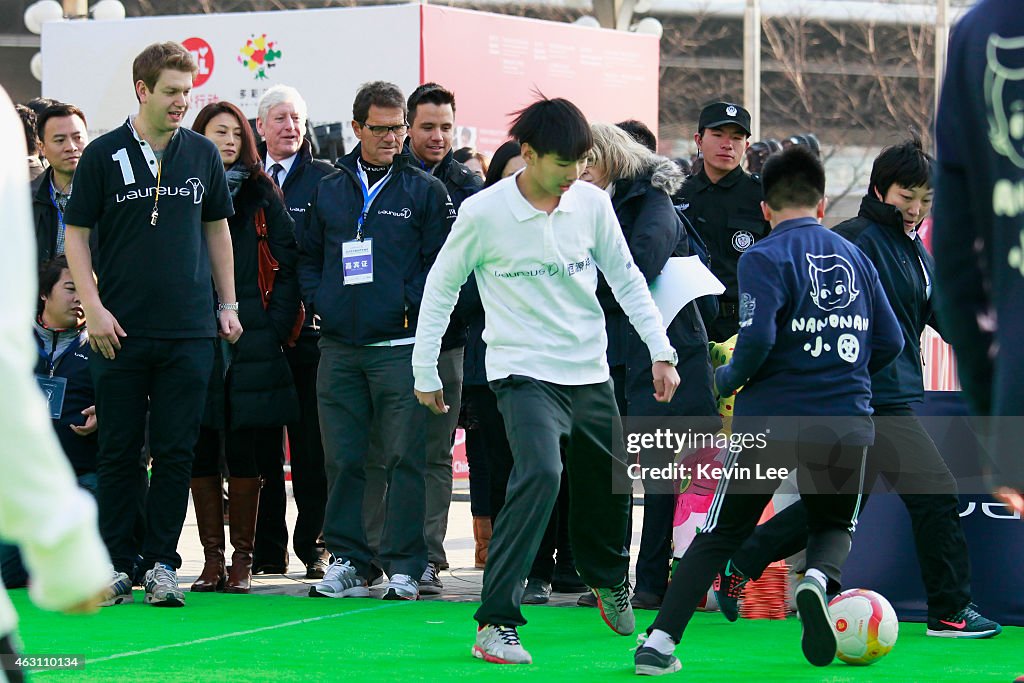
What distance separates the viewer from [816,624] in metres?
5.25

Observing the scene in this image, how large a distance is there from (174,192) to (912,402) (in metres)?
3.25

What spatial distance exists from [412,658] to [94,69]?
820 cm

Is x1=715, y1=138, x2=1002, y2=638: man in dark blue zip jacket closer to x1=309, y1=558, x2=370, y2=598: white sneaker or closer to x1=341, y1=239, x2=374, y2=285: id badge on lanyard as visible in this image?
x1=309, y1=558, x2=370, y2=598: white sneaker

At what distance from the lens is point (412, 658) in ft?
19.3

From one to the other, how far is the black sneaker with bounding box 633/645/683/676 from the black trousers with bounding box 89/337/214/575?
2619 millimetres

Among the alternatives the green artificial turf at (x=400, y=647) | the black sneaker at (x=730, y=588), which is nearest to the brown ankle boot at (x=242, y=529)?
the green artificial turf at (x=400, y=647)

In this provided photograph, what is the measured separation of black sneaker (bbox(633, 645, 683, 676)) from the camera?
17.6 ft

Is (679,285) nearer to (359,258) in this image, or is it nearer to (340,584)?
(359,258)

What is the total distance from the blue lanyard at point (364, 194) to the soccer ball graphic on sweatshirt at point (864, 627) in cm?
295

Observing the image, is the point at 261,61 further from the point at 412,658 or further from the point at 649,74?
the point at 412,658

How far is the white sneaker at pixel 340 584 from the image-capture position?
7.53 metres

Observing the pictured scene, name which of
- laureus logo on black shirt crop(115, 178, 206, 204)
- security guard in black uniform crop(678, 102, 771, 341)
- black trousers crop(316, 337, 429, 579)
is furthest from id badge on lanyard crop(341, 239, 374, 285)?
security guard in black uniform crop(678, 102, 771, 341)

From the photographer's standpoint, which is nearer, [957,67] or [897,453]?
[957,67]

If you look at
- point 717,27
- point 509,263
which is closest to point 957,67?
point 509,263
